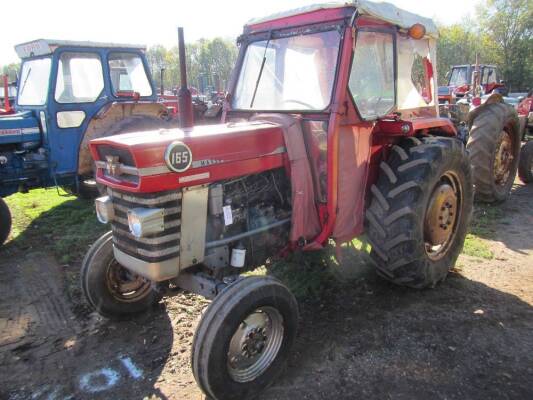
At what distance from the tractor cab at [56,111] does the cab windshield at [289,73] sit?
131 inches

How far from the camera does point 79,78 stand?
6.10m

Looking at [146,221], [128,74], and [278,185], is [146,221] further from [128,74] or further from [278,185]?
[128,74]

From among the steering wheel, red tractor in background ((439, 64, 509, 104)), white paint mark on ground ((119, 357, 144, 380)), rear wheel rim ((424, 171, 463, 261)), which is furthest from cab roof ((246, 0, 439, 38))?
red tractor in background ((439, 64, 509, 104))

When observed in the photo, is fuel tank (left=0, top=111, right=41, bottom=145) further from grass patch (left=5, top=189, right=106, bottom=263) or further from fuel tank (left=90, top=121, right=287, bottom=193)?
fuel tank (left=90, top=121, right=287, bottom=193)

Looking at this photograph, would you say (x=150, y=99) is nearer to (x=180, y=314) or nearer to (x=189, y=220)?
(x=180, y=314)

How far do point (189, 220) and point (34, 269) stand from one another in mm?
2735

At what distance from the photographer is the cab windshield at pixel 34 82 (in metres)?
6.02

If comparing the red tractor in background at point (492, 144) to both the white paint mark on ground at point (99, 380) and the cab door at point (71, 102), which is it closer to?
the white paint mark on ground at point (99, 380)

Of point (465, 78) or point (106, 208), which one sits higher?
point (465, 78)

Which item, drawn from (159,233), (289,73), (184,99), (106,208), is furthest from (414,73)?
(106,208)

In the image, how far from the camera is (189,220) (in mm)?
2584

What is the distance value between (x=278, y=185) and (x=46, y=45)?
439 cm

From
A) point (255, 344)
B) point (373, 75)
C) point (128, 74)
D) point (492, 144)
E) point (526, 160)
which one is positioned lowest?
point (255, 344)

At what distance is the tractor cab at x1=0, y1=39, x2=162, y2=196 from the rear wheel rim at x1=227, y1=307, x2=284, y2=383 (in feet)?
14.6
